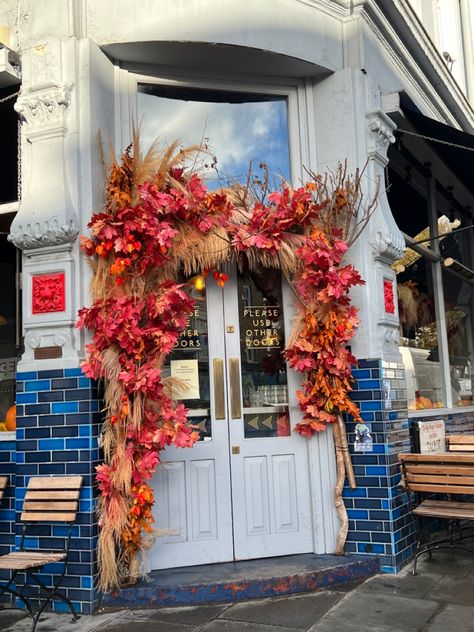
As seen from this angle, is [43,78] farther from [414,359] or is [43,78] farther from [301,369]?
[414,359]

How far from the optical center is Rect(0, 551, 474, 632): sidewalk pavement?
434cm

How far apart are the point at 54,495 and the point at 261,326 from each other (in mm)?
2169

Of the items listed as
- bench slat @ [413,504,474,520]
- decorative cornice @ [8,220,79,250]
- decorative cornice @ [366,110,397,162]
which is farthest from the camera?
decorative cornice @ [366,110,397,162]

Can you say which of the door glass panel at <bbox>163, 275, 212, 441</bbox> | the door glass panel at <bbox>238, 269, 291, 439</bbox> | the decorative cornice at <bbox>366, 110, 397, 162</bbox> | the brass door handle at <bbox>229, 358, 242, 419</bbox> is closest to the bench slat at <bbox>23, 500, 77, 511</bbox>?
the door glass panel at <bbox>163, 275, 212, 441</bbox>

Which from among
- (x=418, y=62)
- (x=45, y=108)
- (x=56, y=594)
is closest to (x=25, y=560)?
(x=56, y=594)

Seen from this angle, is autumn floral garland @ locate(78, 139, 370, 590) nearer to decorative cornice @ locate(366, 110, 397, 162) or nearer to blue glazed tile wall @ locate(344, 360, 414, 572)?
blue glazed tile wall @ locate(344, 360, 414, 572)

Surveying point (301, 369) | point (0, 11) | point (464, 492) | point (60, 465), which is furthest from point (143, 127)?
point (464, 492)

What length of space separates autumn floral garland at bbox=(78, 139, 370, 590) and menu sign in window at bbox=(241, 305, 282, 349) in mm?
313

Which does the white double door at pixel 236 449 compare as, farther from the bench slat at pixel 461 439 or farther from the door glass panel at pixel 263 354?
the bench slat at pixel 461 439

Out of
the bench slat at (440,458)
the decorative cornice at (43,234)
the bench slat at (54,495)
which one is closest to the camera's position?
the bench slat at (54,495)

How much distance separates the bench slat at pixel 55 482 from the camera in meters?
4.87

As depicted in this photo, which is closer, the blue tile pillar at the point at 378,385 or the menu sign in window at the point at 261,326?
the blue tile pillar at the point at 378,385

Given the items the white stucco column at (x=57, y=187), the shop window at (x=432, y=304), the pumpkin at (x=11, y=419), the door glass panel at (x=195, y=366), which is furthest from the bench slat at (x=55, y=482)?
the shop window at (x=432, y=304)

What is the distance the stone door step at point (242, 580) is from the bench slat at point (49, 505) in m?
0.71
